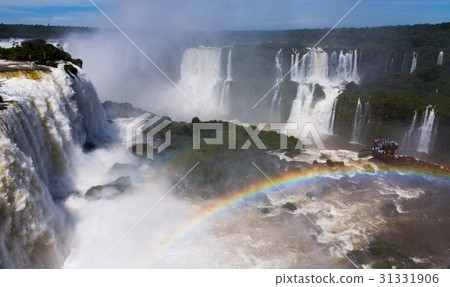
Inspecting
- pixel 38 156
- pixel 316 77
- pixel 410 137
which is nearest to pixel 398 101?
pixel 410 137

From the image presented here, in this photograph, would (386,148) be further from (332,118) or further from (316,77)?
(316,77)

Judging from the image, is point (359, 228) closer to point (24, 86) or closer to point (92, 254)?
point (92, 254)

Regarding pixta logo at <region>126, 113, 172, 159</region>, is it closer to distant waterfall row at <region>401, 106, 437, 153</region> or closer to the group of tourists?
the group of tourists

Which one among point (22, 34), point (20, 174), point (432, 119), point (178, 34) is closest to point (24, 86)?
point (20, 174)

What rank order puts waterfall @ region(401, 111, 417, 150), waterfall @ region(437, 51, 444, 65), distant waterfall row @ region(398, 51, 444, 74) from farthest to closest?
distant waterfall row @ region(398, 51, 444, 74) < waterfall @ region(437, 51, 444, 65) < waterfall @ region(401, 111, 417, 150)

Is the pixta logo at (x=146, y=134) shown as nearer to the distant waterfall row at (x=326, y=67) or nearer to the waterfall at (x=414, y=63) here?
the distant waterfall row at (x=326, y=67)

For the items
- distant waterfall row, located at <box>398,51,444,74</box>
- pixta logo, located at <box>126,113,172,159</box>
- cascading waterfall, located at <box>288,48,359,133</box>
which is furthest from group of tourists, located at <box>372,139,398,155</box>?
distant waterfall row, located at <box>398,51,444,74</box>
